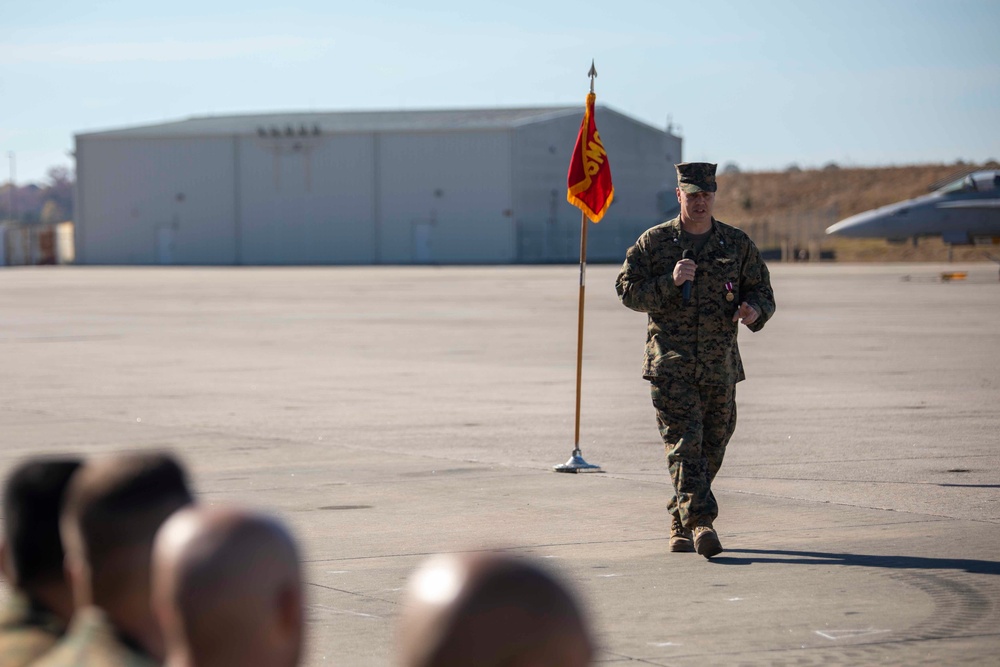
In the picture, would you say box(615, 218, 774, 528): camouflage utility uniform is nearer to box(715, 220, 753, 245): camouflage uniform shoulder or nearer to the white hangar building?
box(715, 220, 753, 245): camouflage uniform shoulder

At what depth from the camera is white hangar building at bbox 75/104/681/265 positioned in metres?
81.1

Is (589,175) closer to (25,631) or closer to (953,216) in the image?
(25,631)

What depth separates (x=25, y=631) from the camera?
249 cm

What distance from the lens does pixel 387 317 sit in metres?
29.6

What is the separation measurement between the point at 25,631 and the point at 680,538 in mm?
5403

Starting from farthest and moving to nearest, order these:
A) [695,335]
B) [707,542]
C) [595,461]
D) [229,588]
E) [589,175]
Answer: [589,175], [595,461], [695,335], [707,542], [229,588]

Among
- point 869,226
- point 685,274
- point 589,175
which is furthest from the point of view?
point 869,226

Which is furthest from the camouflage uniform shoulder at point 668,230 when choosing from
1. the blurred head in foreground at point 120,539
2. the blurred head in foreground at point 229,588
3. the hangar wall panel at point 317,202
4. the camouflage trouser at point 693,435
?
the hangar wall panel at point 317,202

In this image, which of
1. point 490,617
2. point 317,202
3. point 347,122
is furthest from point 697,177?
point 347,122

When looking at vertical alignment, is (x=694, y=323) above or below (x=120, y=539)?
below

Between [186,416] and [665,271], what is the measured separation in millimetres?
6689

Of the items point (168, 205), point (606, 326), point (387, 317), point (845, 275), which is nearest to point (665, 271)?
point (606, 326)

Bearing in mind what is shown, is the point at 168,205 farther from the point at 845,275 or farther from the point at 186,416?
the point at 186,416

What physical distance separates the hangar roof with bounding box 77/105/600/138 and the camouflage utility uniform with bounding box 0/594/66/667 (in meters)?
78.5
